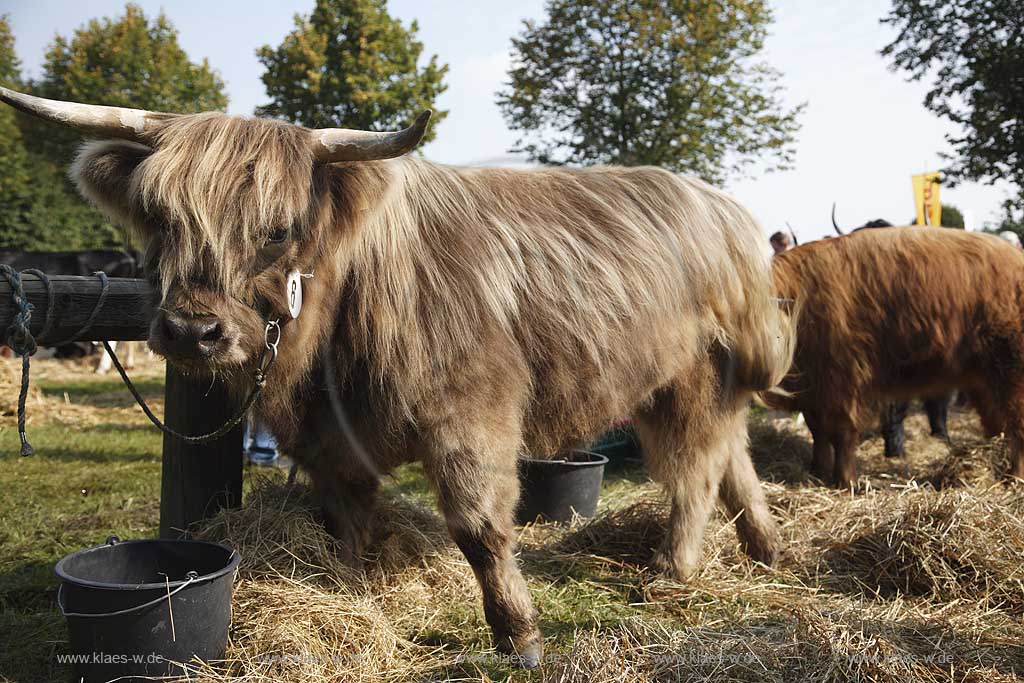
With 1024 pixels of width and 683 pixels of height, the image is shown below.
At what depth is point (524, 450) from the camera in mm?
3086

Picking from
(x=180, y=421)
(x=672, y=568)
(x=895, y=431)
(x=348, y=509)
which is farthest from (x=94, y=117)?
(x=895, y=431)

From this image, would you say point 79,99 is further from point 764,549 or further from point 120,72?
point 764,549

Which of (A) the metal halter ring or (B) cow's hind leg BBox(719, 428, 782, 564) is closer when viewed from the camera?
(A) the metal halter ring

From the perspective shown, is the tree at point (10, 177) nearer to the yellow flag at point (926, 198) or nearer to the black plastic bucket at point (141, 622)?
the yellow flag at point (926, 198)

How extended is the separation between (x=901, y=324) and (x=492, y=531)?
399 cm

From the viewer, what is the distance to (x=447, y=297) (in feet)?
8.82

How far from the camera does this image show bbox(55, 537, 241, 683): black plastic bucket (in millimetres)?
2400

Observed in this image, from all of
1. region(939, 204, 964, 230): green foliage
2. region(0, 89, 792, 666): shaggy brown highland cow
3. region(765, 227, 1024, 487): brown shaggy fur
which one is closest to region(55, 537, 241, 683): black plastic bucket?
region(0, 89, 792, 666): shaggy brown highland cow

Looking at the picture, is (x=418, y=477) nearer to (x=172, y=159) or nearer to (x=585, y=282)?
(x=585, y=282)

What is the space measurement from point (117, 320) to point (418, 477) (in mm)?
3020

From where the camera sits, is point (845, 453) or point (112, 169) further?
point (845, 453)

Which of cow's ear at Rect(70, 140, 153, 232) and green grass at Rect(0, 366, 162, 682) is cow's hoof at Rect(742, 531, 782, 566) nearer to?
green grass at Rect(0, 366, 162, 682)

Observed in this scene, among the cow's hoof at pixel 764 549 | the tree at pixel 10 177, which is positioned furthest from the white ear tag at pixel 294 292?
the tree at pixel 10 177

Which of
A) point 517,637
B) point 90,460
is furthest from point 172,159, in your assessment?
point 90,460
